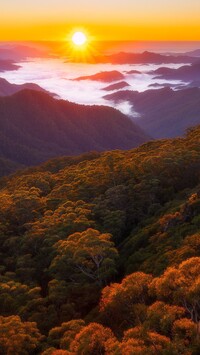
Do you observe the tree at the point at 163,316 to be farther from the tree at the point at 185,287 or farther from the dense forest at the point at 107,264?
the tree at the point at 185,287

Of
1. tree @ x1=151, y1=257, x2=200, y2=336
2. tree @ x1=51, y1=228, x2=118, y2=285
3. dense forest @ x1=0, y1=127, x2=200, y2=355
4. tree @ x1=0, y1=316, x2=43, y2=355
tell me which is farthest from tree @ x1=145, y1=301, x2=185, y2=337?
tree @ x1=51, y1=228, x2=118, y2=285

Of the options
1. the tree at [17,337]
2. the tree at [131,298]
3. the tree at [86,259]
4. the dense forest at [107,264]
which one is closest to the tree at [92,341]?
the dense forest at [107,264]

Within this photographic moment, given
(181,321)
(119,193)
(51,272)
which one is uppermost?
(119,193)

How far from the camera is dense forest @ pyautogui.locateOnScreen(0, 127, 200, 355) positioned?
1075 inches

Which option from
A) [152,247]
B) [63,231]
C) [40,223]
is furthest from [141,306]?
[40,223]

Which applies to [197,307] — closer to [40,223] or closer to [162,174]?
[40,223]

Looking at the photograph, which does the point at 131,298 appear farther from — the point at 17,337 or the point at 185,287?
the point at 17,337

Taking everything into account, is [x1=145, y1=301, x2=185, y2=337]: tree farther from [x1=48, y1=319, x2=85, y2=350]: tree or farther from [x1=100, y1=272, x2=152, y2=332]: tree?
[x1=48, y1=319, x2=85, y2=350]: tree

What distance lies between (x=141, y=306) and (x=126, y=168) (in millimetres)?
57906

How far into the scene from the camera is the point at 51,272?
51875mm

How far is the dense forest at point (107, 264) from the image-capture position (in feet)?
89.6

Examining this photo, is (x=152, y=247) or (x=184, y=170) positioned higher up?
(x=184, y=170)

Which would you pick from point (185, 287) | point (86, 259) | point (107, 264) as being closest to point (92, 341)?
point (185, 287)

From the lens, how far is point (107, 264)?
1876 inches
